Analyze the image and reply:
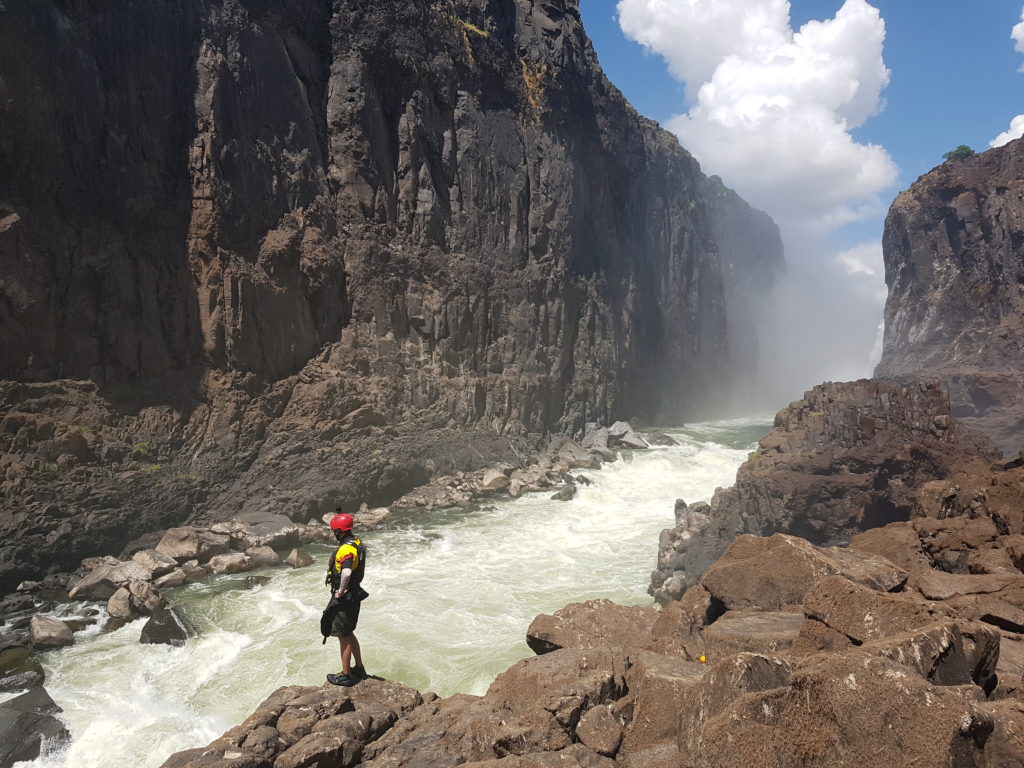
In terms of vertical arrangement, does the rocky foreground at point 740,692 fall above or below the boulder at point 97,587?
above

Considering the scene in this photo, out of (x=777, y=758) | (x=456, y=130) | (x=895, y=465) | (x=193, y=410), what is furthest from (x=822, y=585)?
(x=456, y=130)

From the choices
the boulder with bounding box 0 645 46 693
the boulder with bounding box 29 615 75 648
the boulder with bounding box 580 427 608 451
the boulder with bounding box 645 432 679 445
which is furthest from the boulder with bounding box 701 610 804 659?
the boulder with bounding box 645 432 679 445

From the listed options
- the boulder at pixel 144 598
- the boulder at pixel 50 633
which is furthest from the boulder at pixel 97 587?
the boulder at pixel 50 633

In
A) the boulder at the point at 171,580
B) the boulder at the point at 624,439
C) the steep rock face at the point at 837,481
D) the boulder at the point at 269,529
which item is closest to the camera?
the boulder at the point at 171,580

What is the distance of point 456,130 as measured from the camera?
97.8 feet

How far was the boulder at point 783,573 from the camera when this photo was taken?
6984 mm

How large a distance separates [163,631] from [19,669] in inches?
87.0

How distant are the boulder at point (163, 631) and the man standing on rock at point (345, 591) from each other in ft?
21.5

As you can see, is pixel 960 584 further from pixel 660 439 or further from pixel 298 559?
pixel 660 439

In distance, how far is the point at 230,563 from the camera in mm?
15938

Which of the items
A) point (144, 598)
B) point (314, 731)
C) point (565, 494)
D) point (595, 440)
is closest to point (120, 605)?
point (144, 598)

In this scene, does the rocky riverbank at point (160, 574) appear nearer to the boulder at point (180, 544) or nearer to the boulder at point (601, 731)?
the boulder at point (180, 544)

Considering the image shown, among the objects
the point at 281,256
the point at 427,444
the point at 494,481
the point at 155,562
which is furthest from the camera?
the point at 427,444

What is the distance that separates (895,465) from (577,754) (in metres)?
14.8
